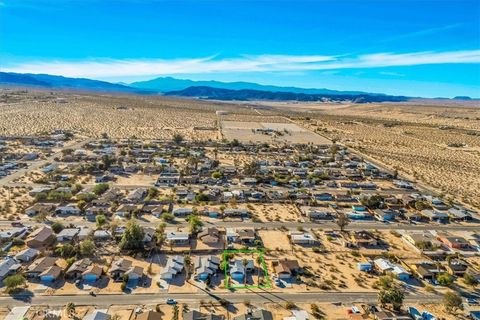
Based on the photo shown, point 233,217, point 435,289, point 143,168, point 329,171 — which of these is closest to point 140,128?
point 143,168

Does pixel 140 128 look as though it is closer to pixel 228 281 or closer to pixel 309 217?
pixel 309 217

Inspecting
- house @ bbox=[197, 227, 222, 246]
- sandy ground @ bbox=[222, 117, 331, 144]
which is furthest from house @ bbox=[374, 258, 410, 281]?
sandy ground @ bbox=[222, 117, 331, 144]

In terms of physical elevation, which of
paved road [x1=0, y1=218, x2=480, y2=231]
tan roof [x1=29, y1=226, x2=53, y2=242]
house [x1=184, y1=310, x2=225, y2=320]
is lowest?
house [x1=184, y1=310, x2=225, y2=320]

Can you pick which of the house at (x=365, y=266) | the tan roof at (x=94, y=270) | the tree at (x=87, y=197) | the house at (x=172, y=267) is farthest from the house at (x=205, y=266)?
the tree at (x=87, y=197)

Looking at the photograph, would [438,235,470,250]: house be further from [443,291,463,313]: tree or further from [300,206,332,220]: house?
[300,206,332,220]: house

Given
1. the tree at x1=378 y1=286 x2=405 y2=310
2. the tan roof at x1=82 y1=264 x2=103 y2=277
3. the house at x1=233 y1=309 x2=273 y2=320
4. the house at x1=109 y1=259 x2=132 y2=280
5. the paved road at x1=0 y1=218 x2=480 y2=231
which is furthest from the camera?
the paved road at x1=0 y1=218 x2=480 y2=231
